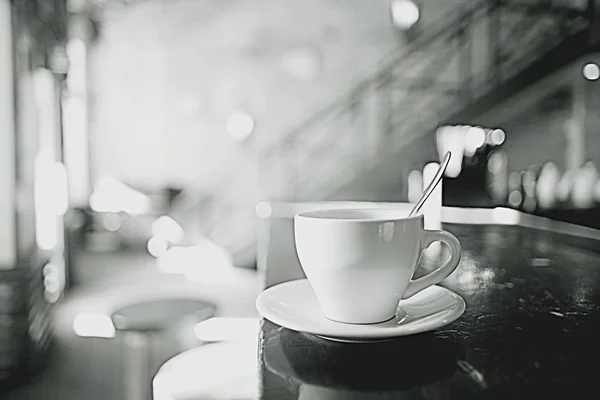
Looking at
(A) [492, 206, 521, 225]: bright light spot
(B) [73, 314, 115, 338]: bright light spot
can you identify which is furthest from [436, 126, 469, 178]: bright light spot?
(B) [73, 314, 115, 338]: bright light spot

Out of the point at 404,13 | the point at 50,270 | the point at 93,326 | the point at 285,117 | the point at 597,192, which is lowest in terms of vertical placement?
the point at 93,326

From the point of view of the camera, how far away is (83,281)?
2873 mm

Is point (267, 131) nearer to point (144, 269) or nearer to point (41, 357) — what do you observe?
point (144, 269)

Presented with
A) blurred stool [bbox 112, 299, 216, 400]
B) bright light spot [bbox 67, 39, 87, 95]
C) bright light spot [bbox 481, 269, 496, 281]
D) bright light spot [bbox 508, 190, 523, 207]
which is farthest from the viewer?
bright light spot [bbox 508, 190, 523, 207]

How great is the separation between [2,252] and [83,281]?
0.77 meters

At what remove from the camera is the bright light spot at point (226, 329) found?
2.39 m

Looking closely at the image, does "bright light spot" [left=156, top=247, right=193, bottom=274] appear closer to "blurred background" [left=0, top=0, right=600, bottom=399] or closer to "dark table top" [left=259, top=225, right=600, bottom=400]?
"blurred background" [left=0, top=0, right=600, bottom=399]

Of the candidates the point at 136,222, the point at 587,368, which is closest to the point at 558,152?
the point at 136,222

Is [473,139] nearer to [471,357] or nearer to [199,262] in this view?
[199,262]

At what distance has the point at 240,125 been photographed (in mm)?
2984

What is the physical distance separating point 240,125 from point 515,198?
1.57m

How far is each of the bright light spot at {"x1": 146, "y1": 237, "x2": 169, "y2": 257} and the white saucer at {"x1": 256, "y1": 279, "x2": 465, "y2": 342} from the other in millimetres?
2659

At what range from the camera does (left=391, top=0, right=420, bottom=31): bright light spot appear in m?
3.00

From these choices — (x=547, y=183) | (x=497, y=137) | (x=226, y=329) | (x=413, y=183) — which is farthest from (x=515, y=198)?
(x=226, y=329)
